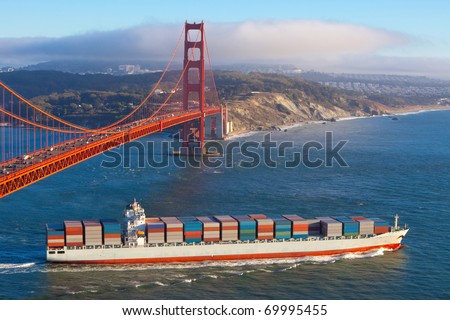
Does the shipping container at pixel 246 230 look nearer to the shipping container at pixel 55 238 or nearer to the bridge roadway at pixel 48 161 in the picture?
the shipping container at pixel 55 238

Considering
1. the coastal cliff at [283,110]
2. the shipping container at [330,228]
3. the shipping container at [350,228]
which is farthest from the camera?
the coastal cliff at [283,110]

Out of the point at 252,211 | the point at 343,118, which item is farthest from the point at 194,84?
the point at 343,118

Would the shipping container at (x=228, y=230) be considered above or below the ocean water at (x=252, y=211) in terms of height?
above

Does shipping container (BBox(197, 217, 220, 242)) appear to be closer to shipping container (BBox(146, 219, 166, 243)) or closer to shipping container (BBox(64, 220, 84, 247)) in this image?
shipping container (BBox(146, 219, 166, 243))

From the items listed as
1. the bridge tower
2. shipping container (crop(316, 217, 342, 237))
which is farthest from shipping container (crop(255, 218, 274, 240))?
the bridge tower

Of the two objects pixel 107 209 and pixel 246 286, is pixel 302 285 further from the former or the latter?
pixel 107 209

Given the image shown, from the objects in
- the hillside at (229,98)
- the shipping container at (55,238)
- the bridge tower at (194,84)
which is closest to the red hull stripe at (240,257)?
the shipping container at (55,238)

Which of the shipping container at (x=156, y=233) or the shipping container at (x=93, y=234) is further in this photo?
the shipping container at (x=156, y=233)

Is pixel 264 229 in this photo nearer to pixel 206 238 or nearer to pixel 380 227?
pixel 206 238
